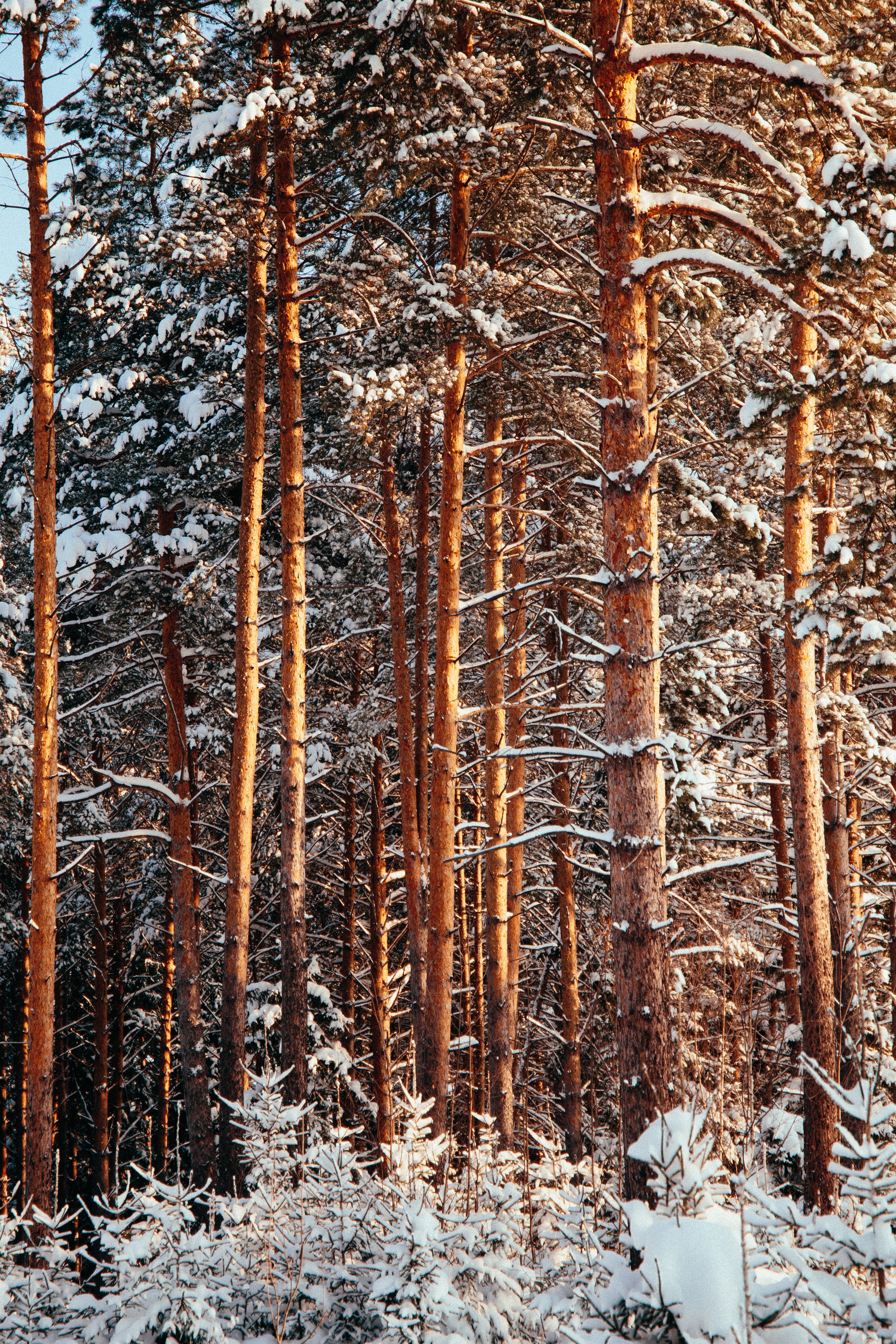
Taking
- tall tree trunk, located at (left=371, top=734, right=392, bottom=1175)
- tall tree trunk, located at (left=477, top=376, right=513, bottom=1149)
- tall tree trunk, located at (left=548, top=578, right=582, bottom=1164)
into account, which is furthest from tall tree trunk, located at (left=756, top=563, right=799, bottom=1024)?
tall tree trunk, located at (left=371, top=734, right=392, bottom=1175)

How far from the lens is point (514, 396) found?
1077cm

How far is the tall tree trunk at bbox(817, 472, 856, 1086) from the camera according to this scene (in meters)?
10.9

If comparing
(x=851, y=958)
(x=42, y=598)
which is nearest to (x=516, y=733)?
(x=851, y=958)

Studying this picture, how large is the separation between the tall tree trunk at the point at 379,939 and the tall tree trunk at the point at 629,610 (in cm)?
894

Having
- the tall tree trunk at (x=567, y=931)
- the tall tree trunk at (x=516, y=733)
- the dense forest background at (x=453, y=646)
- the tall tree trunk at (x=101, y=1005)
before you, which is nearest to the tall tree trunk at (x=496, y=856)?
the dense forest background at (x=453, y=646)

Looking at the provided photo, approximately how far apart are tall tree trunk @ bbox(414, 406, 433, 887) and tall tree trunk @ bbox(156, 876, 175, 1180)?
4884mm

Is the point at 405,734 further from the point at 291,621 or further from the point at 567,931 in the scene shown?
the point at 567,931

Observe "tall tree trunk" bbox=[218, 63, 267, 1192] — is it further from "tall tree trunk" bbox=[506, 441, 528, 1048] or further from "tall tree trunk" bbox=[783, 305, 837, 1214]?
"tall tree trunk" bbox=[783, 305, 837, 1214]

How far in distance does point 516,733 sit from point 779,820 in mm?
4704

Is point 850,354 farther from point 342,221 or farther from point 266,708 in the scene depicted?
point 266,708

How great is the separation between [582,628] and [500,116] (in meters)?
8.15

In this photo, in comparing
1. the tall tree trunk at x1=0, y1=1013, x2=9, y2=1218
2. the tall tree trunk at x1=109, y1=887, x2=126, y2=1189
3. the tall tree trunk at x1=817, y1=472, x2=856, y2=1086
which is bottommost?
the tall tree trunk at x1=0, y1=1013, x2=9, y2=1218

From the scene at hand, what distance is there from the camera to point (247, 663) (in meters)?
10.7

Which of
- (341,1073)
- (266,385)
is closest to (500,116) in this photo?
(266,385)
